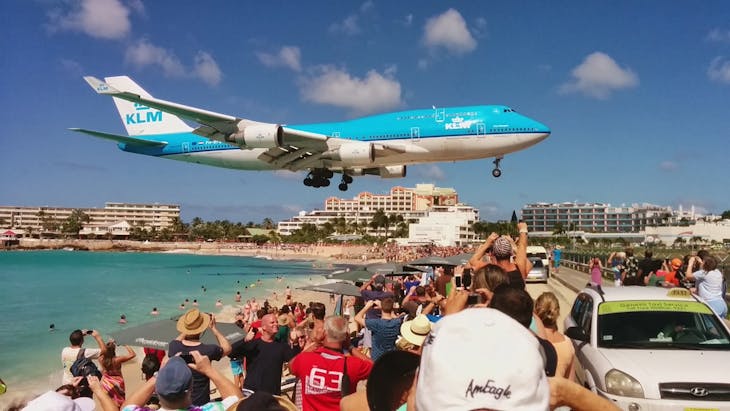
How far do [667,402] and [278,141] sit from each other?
20876 mm

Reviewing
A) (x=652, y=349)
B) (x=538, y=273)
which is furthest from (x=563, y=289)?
(x=652, y=349)

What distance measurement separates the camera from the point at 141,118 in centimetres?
3638

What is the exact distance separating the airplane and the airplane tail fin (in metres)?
5.54

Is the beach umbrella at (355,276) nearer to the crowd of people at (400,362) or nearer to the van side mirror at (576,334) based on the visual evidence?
the crowd of people at (400,362)

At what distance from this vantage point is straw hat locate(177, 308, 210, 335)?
4875 mm

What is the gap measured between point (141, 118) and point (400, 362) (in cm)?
3790

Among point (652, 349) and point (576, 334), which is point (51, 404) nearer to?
point (576, 334)

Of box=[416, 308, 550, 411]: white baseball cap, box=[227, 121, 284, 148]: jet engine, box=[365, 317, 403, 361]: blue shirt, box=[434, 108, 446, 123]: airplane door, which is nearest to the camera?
box=[416, 308, 550, 411]: white baseball cap

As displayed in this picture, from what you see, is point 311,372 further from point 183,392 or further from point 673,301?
point 673,301

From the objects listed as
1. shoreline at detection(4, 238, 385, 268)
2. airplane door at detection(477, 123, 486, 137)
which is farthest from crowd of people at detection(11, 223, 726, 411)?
shoreline at detection(4, 238, 385, 268)

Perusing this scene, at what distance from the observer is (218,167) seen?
104 feet

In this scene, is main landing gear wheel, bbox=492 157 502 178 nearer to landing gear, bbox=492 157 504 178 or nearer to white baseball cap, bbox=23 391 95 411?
landing gear, bbox=492 157 504 178

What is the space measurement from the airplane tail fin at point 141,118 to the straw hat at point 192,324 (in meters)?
29.4

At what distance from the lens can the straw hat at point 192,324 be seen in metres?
4.88
